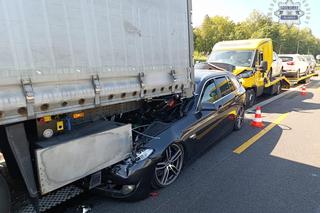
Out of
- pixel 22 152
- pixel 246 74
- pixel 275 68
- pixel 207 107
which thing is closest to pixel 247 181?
pixel 207 107

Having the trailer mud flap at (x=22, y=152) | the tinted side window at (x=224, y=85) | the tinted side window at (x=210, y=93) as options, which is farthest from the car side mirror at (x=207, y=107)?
the trailer mud flap at (x=22, y=152)

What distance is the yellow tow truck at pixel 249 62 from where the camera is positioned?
967cm

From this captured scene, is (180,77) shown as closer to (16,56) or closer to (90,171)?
(90,171)

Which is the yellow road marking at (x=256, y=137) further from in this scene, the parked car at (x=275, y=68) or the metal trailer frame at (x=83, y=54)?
the parked car at (x=275, y=68)

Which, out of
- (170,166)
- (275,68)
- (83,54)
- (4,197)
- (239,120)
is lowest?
(239,120)

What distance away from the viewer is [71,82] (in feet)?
9.34

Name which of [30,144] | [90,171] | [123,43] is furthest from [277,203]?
[30,144]

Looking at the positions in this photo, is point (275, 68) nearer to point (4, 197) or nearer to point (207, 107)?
point (207, 107)

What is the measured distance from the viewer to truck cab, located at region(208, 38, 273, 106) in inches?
380

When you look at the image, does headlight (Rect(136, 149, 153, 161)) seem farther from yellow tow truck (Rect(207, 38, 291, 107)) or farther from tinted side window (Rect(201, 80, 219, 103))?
yellow tow truck (Rect(207, 38, 291, 107))

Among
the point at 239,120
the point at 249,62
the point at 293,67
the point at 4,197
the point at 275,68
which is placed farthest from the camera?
the point at 293,67

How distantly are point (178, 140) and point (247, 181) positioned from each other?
1.23m

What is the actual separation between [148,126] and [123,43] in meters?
1.41

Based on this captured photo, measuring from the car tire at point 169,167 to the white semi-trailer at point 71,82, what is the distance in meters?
0.52
